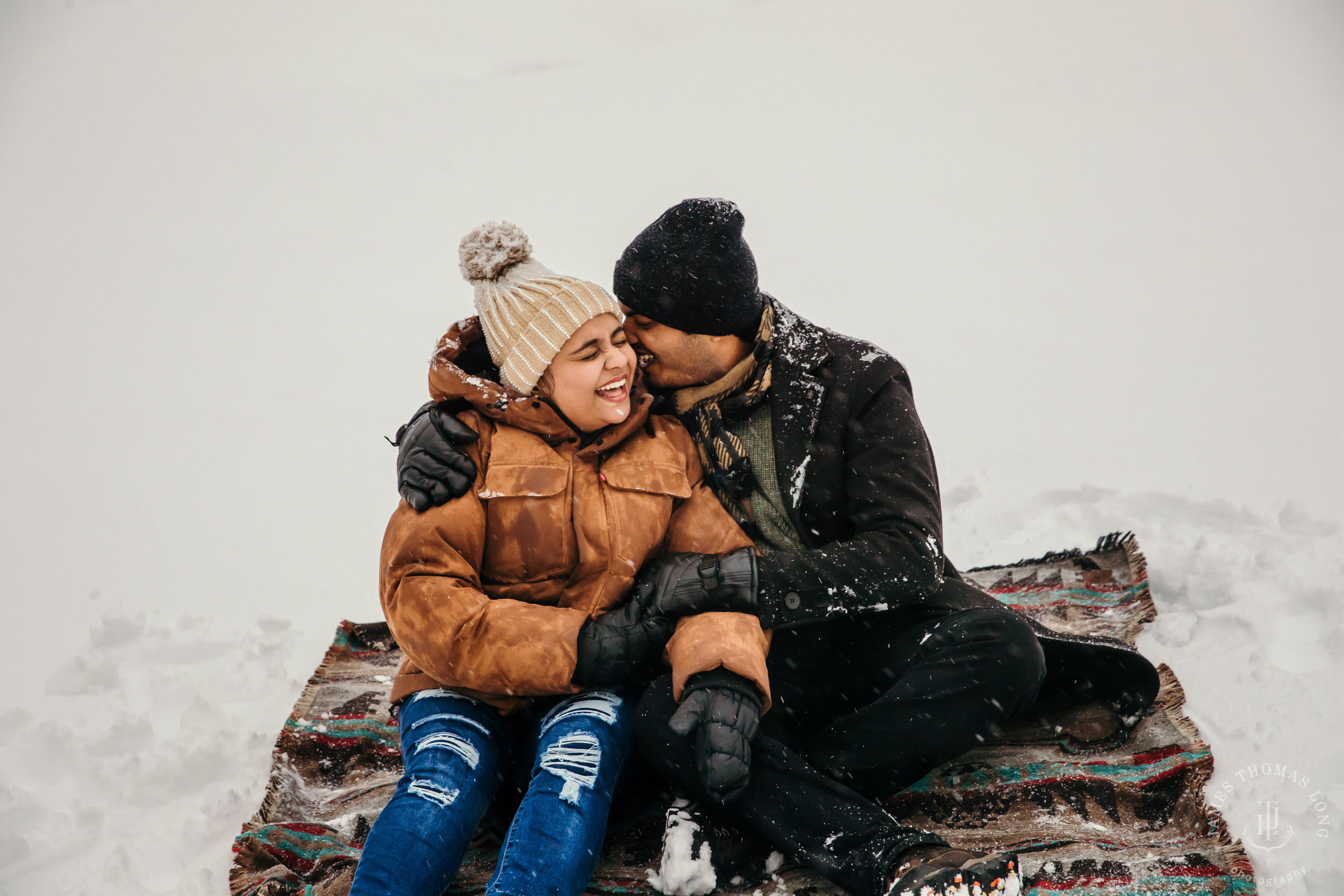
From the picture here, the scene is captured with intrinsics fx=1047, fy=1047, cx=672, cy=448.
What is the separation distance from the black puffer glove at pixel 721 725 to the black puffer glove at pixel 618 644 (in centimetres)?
18

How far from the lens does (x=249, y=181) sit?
1074 centimetres

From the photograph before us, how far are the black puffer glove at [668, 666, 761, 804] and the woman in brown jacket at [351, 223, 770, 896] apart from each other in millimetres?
30

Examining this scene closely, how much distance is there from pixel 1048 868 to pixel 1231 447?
3.40m

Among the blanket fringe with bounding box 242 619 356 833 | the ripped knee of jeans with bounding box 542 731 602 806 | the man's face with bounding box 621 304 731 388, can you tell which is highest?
the man's face with bounding box 621 304 731 388

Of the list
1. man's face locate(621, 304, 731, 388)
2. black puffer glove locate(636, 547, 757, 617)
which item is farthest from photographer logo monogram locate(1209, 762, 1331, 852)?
man's face locate(621, 304, 731, 388)

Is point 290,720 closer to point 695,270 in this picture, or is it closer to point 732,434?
point 732,434

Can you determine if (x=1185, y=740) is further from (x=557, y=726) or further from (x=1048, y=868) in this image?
(x=557, y=726)

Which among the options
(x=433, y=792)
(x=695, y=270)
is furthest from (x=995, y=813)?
(x=695, y=270)

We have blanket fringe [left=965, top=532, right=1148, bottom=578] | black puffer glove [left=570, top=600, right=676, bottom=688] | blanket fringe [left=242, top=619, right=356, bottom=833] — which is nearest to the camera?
black puffer glove [left=570, top=600, right=676, bottom=688]

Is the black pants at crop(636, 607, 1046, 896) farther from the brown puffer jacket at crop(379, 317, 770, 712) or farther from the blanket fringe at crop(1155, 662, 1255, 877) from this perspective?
the blanket fringe at crop(1155, 662, 1255, 877)

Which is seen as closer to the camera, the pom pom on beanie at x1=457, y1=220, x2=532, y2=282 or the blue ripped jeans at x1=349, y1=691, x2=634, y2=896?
the blue ripped jeans at x1=349, y1=691, x2=634, y2=896

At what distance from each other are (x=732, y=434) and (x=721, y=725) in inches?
36.2

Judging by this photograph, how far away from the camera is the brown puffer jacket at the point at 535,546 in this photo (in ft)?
8.71

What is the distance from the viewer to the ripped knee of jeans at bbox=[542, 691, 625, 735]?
106 inches
